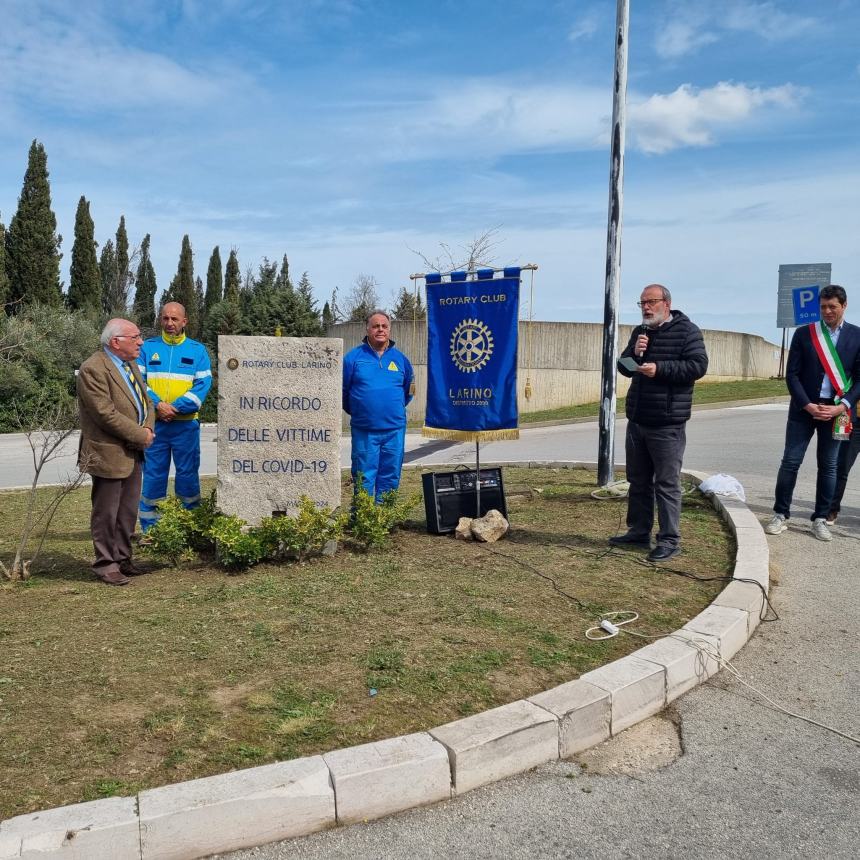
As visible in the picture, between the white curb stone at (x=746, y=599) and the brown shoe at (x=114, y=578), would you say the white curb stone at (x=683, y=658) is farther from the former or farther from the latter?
the brown shoe at (x=114, y=578)

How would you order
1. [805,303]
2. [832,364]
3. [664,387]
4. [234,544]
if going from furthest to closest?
1. [805,303]
2. [832,364]
3. [664,387]
4. [234,544]

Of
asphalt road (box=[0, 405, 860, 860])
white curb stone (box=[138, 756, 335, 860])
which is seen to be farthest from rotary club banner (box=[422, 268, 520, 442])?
white curb stone (box=[138, 756, 335, 860])

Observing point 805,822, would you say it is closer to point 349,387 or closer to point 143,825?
point 143,825

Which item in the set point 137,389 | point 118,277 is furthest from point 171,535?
point 118,277

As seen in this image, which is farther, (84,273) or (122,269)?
(122,269)

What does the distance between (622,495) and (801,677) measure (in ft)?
14.4

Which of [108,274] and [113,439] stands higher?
[108,274]

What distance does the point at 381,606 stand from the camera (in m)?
4.82

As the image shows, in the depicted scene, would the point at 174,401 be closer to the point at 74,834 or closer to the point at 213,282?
the point at 74,834

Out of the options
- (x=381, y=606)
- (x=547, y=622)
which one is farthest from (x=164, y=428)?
(x=547, y=622)

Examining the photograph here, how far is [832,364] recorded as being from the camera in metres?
6.84

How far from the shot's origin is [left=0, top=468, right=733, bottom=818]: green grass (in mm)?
3117

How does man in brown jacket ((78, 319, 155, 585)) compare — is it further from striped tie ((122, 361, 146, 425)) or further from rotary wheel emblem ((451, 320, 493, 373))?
rotary wheel emblem ((451, 320, 493, 373))

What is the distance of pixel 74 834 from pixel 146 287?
2174 inches
